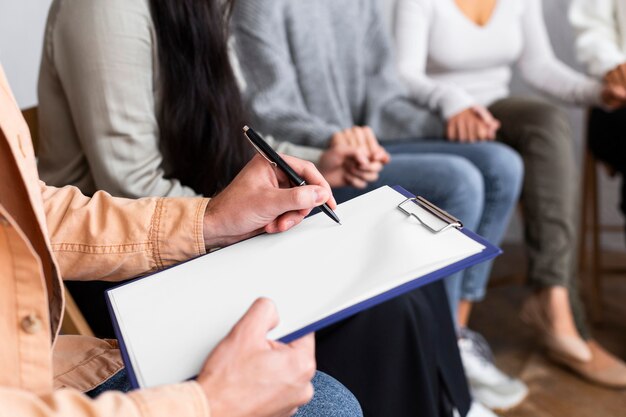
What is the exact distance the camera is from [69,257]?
710 millimetres

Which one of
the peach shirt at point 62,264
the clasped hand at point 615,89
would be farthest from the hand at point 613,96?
the peach shirt at point 62,264

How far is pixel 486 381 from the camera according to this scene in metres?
1.45

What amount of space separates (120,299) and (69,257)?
0.12 meters

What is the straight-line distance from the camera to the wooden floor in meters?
1.43

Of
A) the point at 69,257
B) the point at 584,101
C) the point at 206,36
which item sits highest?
the point at 206,36

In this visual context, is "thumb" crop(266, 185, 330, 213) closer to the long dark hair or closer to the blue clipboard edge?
the blue clipboard edge

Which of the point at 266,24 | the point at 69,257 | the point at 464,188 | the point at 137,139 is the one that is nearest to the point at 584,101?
the point at 464,188

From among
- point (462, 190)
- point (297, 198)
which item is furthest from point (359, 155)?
point (297, 198)

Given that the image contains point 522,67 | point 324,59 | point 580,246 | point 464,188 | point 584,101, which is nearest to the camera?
point 464,188

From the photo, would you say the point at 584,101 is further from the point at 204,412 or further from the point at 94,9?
the point at 204,412

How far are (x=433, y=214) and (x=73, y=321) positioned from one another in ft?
1.52

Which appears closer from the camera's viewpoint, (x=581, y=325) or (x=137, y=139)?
(x=137, y=139)

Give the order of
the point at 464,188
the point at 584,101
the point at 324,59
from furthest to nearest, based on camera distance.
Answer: the point at 584,101, the point at 324,59, the point at 464,188

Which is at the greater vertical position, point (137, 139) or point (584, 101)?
point (137, 139)
